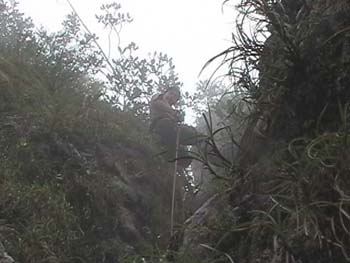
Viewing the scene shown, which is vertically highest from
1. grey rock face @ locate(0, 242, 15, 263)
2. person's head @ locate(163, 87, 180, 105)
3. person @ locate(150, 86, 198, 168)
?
person's head @ locate(163, 87, 180, 105)

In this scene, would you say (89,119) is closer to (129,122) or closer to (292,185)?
(129,122)

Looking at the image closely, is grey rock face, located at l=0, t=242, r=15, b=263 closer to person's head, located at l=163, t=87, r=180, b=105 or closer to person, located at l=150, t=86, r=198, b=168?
person, located at l=150, t=86, r=198, b=168

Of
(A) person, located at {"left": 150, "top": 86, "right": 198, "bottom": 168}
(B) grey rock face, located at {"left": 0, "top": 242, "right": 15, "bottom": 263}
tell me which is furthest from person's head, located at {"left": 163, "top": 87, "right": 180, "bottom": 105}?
(B) grey rock face, located at {"left": 0, "top": 242, "right": 15, "bottom": 263}

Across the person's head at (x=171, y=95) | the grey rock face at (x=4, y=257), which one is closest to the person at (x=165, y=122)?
the person's head at (x=171, y=95)

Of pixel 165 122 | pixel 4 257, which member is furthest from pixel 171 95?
pixel 4 257

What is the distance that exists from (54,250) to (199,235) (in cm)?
210

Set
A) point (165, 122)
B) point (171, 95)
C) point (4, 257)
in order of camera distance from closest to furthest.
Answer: point (4, 257), point (165, 122), point (171, 95)

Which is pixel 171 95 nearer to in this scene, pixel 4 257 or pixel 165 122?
pixel 165 122

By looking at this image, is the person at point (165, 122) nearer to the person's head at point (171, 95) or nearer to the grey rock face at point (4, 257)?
the person's head at point (171, 95)

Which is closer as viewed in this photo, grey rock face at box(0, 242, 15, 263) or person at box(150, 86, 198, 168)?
grey rock face at box(0, 242, 15, 263)

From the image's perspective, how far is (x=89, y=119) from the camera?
786 cm

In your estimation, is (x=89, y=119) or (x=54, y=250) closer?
(x=54, y=250)

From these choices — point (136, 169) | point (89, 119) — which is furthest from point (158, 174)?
point (89, 119)

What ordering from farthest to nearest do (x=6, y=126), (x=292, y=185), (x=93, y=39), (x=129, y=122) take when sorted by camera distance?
(x=93, y=39), (x=129, y=122), (x=6, y=126), (x=292, y=185)
